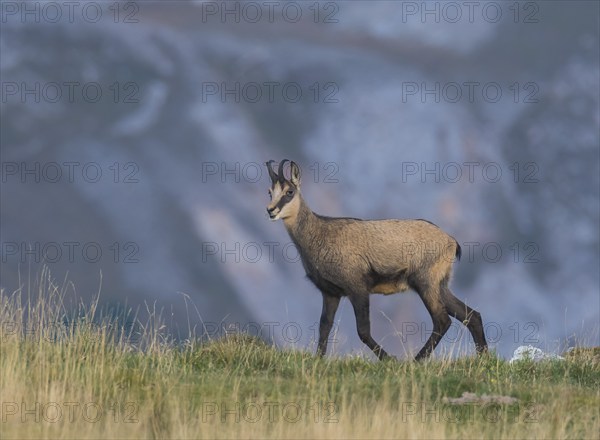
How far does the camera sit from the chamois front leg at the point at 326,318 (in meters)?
15.6

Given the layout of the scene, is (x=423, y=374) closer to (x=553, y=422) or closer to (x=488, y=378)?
(x=488, y=378)

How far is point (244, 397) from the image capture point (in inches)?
418

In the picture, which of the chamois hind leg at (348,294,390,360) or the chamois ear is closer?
the chamois hind leg at (348,294,390,360)

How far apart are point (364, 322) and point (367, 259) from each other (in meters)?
1.15

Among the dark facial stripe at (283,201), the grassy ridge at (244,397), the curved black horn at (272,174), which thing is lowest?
the grassy ridge at (244,397)

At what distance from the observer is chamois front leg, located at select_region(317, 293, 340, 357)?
15641mm

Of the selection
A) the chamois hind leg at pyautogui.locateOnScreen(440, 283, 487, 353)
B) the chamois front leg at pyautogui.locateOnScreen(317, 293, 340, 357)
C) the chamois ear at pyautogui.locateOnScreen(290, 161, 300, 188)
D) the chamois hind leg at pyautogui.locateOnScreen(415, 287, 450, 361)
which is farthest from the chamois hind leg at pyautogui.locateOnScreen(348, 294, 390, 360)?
the chamois ear at pyautogui.locateOnScreen(290, 161, 300, 188)

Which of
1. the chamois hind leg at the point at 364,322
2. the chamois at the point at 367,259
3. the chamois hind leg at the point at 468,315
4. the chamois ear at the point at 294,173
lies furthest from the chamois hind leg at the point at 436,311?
the chamois ear at the point at 294,173

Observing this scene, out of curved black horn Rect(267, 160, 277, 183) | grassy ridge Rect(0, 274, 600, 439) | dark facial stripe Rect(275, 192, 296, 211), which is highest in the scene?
curved black horn Rect(267, 160, 277, 183)

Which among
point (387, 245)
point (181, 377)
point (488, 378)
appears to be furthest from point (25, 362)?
point (387, 245)

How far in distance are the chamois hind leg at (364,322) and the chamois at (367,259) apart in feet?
0.05

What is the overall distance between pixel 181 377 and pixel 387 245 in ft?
18.9

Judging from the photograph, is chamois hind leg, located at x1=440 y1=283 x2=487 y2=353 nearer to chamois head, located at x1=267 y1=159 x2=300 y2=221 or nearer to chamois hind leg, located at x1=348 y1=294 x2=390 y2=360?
chamois hind leg, located at x1=348 y1=294 x2=390 y2=360

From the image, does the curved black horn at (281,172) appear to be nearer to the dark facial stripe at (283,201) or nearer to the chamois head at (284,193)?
the chamois head at (284,193)
